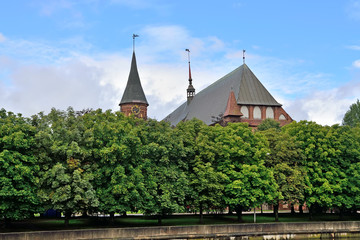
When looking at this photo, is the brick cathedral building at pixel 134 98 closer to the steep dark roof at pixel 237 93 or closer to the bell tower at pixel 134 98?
the bell tower at pixel 134 98

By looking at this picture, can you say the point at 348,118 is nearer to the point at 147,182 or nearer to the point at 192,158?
the point at 192,158

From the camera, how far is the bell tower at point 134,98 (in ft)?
347

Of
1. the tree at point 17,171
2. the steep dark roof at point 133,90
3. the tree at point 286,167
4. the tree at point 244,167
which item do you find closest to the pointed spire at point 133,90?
the steep dark roof at point 133,90

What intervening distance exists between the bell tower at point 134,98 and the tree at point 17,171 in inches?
2751

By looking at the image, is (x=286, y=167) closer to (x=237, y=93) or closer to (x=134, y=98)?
(x=237, y=93)

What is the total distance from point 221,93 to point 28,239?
60302mm

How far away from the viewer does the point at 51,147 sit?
34938 millimetres

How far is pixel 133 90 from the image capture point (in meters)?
Result: 107

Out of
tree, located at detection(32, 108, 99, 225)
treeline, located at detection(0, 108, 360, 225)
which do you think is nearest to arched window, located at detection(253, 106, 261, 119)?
treeline, located at detection(0, 108, 360, 225)

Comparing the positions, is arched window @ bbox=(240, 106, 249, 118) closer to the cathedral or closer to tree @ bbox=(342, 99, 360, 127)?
the cathedral

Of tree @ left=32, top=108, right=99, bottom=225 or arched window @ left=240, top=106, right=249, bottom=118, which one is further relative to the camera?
arched window @ left=240, top=106, right=249, bottom=118

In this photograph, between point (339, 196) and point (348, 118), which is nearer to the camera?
point (339, 196)

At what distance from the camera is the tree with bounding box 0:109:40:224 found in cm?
3300

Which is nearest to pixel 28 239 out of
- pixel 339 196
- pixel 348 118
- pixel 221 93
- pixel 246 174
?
pixel 246 174
